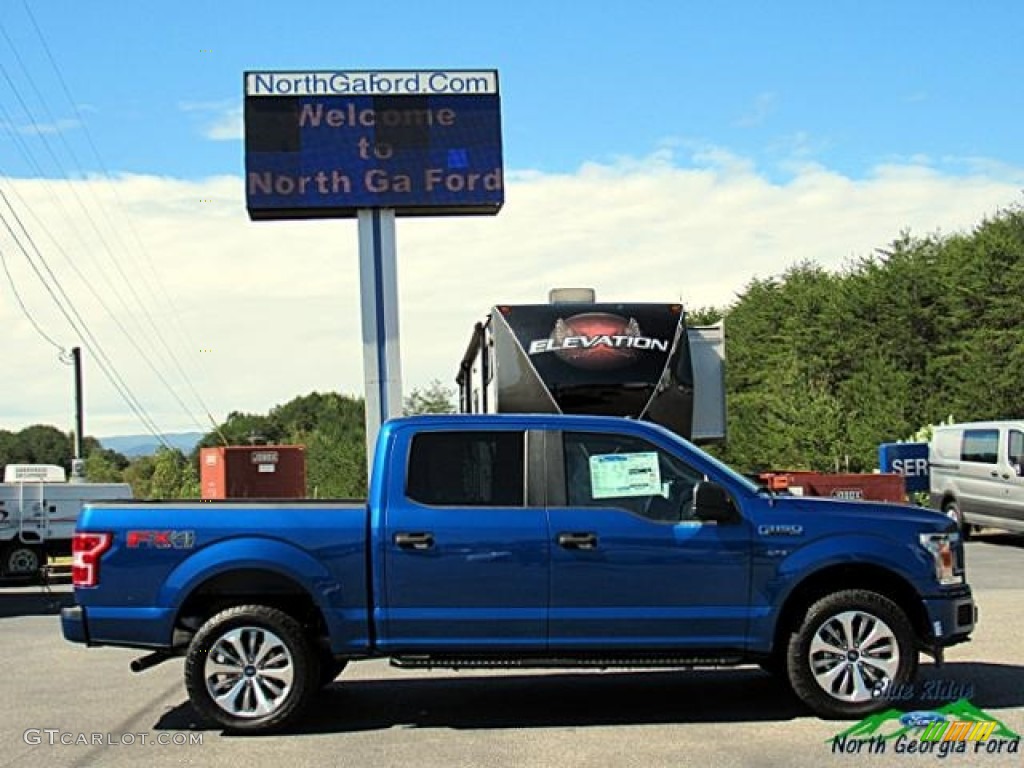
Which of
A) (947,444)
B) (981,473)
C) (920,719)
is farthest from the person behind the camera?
(947,444)

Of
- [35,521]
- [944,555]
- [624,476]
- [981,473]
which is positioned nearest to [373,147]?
[35,521]

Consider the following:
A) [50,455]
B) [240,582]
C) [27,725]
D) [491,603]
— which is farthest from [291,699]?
[50,455]

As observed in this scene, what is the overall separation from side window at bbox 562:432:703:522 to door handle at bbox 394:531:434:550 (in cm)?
89

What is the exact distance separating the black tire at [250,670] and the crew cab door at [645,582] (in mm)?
1582

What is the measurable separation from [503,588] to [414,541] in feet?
2.00

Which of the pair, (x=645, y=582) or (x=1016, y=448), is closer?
(x=645, y=582)

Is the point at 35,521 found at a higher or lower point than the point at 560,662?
higher

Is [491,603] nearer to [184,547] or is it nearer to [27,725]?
[184,547]

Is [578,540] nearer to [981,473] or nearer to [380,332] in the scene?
[380,332]

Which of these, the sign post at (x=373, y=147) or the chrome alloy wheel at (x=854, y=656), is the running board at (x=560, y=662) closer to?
the chrome alloy wheel at (x=854, y=656)

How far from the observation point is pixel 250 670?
7.88m

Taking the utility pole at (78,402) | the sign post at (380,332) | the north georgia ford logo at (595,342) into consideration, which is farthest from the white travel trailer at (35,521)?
the utility pole at (78,402)

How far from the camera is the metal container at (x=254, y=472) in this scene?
24.8 metres

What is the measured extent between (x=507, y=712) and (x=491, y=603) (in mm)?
1013
